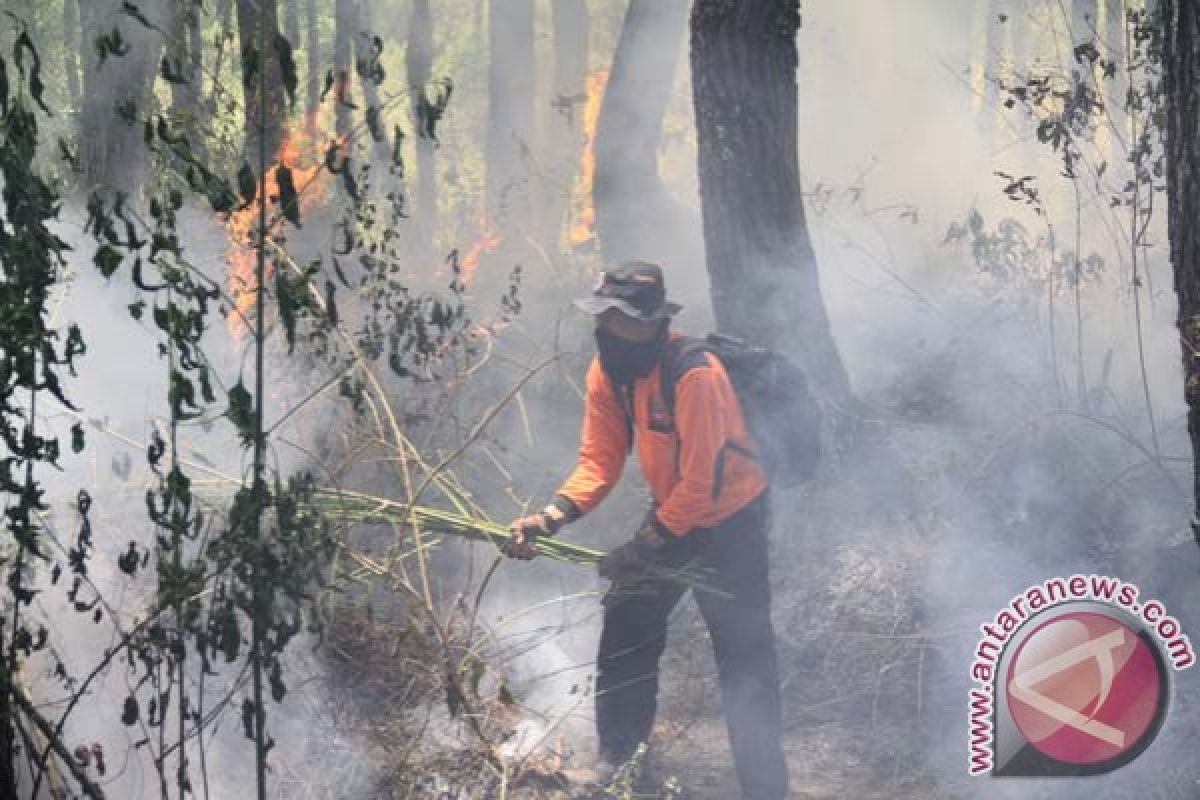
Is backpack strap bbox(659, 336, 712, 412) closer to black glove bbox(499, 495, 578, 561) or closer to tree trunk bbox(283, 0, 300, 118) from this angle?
black glove bbox(499, 495, 578, 561)

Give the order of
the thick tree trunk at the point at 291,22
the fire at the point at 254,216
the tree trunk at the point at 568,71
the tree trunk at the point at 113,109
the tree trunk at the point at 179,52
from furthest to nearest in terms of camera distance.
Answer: the thick tree trunk at the point at 291,22 < the tree trunk at the point at 568,71 < the tree trunk at the point at 113,109 < the fire at the point at 254,216 < the tree trunk at the point at 179,52

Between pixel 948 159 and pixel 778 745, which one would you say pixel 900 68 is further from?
pixel 778 745

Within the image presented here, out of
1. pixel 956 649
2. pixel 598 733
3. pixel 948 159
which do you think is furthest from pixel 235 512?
pixel 948 159

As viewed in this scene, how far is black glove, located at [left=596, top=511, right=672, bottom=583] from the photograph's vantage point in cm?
602

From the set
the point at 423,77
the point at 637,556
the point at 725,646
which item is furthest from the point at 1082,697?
the point at 423,77

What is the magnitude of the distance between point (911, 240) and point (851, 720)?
293 inches

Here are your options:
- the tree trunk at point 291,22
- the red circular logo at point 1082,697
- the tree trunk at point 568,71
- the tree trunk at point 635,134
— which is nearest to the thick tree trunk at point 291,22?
the tree trunk at point 291,22

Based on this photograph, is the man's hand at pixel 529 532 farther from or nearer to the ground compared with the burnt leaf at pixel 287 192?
nearer to the ground

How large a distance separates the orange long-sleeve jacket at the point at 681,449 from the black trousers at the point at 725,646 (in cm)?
14

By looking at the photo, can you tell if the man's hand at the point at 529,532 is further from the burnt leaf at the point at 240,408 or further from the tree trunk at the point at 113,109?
the tree trunk at the point at 113,109

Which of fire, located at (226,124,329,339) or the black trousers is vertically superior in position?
fire, located at (226,124,329,339)

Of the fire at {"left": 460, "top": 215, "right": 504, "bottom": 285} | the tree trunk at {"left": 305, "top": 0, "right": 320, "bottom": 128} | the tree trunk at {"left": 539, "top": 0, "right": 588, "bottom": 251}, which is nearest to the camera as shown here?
the fire at {"left": 460, "top": 215, "right": 504, "bottom": 285}

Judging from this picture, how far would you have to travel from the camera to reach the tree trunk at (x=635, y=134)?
12141mm

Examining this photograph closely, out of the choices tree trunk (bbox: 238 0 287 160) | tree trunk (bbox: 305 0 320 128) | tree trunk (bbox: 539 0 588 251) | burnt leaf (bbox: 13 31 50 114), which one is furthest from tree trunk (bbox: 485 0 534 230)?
burnt leaf (bbox: 13 31 50 114)
